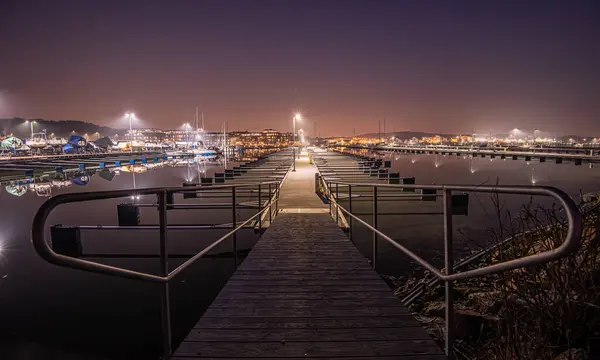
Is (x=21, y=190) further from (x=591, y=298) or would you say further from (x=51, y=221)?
(x=591, y=298)

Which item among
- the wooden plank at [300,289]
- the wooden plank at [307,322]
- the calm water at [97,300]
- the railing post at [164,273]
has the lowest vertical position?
the calm water at [97,300]

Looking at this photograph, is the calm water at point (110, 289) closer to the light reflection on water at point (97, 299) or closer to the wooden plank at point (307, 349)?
the light reflection on water at point (97, 299)

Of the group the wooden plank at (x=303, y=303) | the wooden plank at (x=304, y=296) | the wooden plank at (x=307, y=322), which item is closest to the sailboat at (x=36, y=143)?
the wooden plank at (x=304, y=296)

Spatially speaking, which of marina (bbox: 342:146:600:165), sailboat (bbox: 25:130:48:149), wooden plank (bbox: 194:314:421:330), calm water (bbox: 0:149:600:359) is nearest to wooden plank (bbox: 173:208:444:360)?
wooden plank (bbox: 194:314:421:330)

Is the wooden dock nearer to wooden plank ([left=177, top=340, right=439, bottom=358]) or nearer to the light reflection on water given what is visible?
wooden plank ([left=177, top=340, right=439, bottom=358])

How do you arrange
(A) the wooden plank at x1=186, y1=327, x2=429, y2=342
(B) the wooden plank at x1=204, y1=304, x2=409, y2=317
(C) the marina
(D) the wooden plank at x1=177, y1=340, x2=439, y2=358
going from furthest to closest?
(C) the marina → (B) the wooden plank at x1=204, y1=304, x2=409, y2=317 → (A) the wooden plank at x1=186, y1=327, x2=429, y2=342 → (D) the wooden plank at x1=177, y1=340, x2=439, y2=358

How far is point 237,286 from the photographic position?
172 inches

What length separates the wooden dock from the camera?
2.89m

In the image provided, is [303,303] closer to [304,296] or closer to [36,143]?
[304,296]

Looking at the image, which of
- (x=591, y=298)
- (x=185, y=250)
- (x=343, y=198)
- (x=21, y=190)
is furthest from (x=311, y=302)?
(x=21, y=190)

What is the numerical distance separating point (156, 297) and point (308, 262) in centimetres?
558

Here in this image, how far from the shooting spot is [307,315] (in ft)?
11.6

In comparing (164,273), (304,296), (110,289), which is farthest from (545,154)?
(164,273)

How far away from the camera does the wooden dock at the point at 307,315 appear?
2891 millimetres
